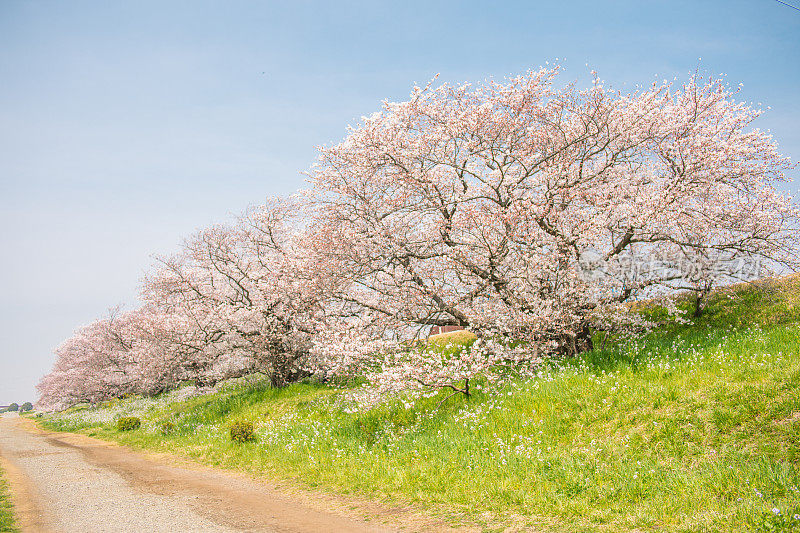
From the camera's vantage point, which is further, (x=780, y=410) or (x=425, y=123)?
(x=425, y=123)

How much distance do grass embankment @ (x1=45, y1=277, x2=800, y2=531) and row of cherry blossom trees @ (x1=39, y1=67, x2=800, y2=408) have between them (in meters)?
1.23

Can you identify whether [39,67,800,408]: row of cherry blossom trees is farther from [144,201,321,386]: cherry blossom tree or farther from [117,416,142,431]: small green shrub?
[117,416,142,431]: small green shrub

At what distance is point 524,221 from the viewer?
13898mm

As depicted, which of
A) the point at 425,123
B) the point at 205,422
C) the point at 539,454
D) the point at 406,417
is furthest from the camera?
the point at 205,422

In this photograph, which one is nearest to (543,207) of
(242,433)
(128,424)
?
(242,433)

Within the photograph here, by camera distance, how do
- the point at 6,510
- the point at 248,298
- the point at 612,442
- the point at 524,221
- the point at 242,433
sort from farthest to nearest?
the point at 248,298 → the point at 242,433 → the point at 524,221 → the point at 6,510 → the point at 612,442

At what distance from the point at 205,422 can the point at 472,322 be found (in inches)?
555

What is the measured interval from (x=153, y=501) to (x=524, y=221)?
39.0 ft

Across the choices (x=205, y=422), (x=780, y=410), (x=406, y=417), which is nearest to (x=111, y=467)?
(x=205, y=422)

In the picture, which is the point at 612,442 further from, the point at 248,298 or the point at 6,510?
the point at 248,298

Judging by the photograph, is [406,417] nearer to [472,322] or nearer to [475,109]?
[472,322]

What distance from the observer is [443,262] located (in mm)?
15672

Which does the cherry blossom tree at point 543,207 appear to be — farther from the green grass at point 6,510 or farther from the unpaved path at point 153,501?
the green grass at point 6,510

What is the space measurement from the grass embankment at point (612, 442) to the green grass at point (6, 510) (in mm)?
4940
